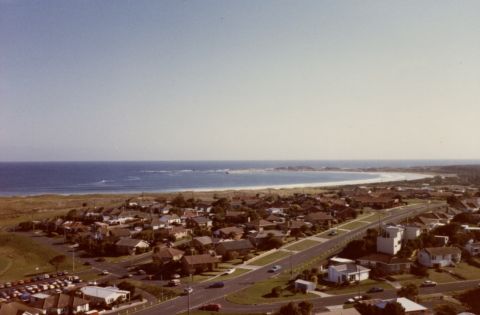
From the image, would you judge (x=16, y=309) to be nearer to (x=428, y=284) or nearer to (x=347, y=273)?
(x=347, y=273)

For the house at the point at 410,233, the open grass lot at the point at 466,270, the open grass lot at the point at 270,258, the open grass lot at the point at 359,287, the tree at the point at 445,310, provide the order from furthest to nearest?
the house at the point at 410,233 < the open grass lot at the point at 270,258 < the open grass lot at the point at 466,270 < the open grass lot at the point at 359,287 < the tree at the point at 445,310

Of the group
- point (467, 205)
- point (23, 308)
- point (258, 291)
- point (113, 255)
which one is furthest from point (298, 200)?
point (23, 308)

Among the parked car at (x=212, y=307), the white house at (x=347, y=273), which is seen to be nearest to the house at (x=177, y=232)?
the white house at (x=347, y=273)

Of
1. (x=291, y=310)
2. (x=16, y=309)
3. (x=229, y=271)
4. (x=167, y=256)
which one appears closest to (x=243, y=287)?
(x=229, y=271)

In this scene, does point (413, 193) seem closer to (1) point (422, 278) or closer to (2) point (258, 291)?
(1) point (422, 278)

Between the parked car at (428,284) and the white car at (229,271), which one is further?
the white car at (229,271)

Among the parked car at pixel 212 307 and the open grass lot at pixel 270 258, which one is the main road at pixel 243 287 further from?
the open grass lot at pixel 270 258

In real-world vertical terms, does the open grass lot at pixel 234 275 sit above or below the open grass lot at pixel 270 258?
below
